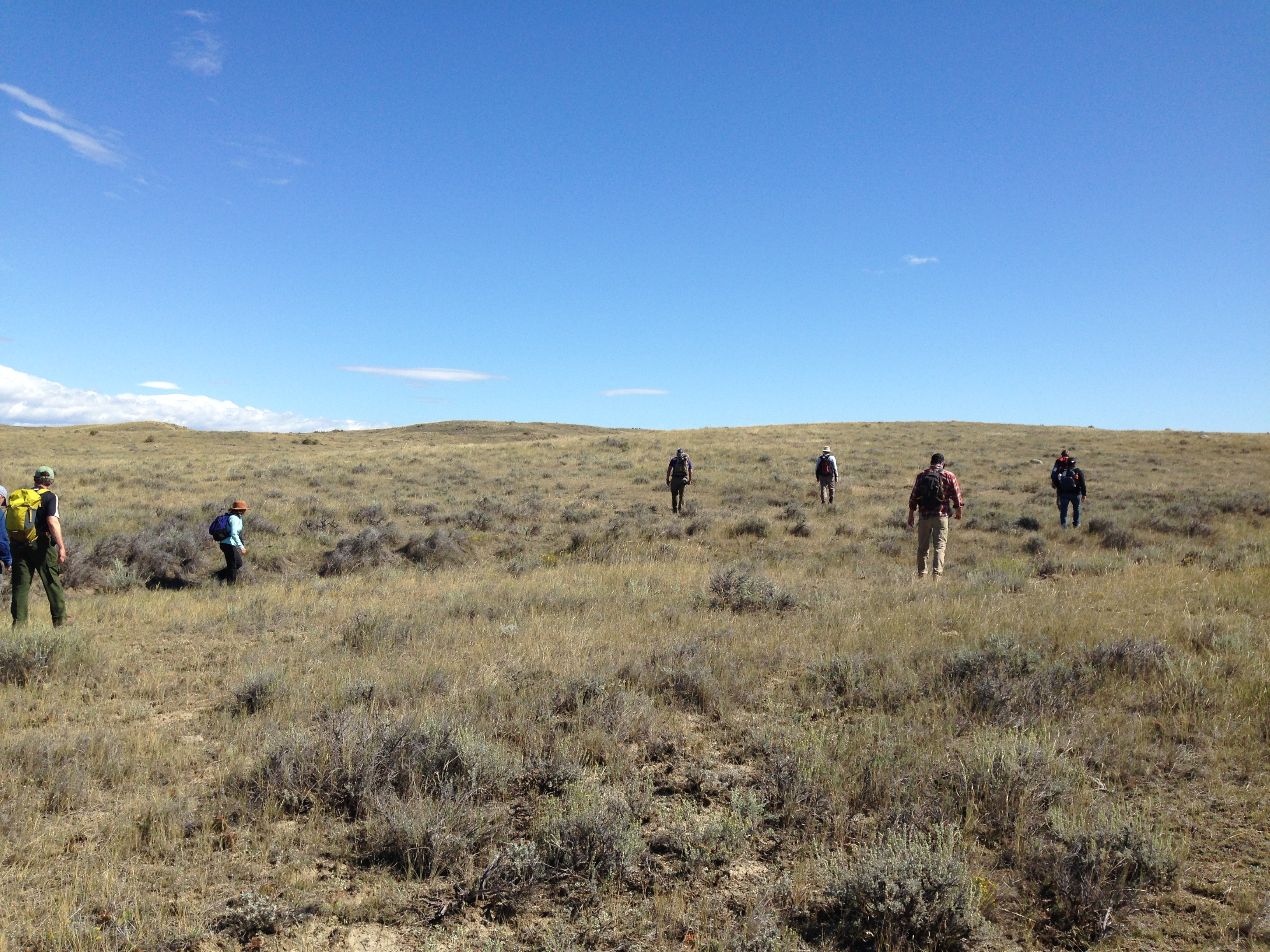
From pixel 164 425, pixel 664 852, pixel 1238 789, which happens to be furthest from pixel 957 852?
pixel 164 425

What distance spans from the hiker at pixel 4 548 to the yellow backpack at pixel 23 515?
605mm

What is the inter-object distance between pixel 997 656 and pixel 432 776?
17.2 feet

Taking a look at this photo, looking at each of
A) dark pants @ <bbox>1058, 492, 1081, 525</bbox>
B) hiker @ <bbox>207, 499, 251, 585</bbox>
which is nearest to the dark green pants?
hiker @ <bbox>207, 499, 251, 585</bbox>

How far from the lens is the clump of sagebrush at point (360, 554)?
45.8 ft

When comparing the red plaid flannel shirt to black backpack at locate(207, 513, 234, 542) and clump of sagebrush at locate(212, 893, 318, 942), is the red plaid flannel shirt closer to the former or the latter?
clump of sagebrush at locate(212, 893, 318, 942)

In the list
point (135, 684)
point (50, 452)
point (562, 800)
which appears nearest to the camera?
point (562, 800)

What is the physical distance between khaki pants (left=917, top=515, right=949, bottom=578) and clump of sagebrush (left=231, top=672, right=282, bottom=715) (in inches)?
398

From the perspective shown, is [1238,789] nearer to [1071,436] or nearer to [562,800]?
[562,800]

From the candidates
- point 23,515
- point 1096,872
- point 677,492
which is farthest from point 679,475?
point 1096,872

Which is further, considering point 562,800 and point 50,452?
point 50,452

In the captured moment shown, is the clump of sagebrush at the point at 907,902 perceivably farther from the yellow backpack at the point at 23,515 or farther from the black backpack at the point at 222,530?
the black backpack at the point at 222,530

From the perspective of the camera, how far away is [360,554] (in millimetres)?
14477

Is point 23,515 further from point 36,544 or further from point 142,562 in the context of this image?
point 142,562

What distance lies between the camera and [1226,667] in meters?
6.24
